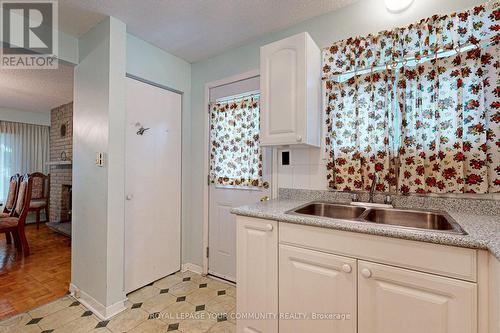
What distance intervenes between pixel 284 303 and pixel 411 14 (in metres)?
1.97

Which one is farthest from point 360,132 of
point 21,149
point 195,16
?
point 21,149

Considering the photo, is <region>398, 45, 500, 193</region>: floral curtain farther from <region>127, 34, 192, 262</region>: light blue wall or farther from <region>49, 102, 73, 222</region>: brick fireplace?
<region>49, 102, 73, 222</region>: brick fireplace

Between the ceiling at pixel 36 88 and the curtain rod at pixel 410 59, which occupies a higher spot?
the ceiling at pixel 36 88

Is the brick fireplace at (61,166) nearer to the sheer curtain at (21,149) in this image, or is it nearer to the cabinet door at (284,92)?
the sheer curtain at (21,149)

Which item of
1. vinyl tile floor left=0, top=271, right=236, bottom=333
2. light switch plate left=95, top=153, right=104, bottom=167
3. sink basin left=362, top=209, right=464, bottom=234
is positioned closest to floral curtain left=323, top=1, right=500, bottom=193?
sink basin left=362, top=209, right=464, bottom=234

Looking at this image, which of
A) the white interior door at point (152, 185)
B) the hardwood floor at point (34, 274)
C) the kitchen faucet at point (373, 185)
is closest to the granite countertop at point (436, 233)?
the kitchen faucet at point (373, 185)

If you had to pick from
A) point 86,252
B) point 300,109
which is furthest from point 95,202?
point 300,109

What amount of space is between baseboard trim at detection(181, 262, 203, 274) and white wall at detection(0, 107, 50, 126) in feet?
16.3

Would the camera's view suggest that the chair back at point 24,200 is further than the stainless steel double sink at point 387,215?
Yes

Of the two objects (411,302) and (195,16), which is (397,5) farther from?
(411,302)

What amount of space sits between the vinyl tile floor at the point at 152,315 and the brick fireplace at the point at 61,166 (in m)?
3.02

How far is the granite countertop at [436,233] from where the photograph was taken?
2.74ft

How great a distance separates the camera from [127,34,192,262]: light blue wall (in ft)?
6.99

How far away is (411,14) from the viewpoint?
1.49m
